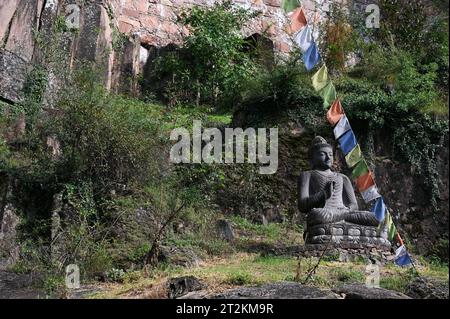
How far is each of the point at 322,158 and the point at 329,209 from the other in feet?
3.38

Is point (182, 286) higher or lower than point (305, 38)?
lower

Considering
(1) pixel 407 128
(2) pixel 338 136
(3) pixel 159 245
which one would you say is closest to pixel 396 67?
(1) pixel 407 128

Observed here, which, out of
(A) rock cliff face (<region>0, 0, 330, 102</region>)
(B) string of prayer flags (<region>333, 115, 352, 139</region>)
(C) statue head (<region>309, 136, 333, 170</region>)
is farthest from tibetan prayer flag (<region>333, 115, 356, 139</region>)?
(A) rock cliff face (<region>0, 0, 330, 102</region>)

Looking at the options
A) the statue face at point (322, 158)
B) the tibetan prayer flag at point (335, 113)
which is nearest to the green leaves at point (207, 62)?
the statue face at point (322, 158)

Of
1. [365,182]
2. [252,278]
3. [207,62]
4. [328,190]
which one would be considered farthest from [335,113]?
[207,62]

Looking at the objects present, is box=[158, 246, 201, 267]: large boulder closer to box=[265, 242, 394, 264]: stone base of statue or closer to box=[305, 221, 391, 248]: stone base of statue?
box=[265, 242, 394, 264]: stone base of statue

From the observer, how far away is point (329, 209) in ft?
36.3

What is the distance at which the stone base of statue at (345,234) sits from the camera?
35.2 feet

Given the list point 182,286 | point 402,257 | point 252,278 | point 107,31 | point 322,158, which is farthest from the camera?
point 107,31

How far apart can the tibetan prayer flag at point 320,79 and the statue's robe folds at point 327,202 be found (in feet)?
4.05

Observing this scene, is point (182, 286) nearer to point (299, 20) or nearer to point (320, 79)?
point (320, 79)

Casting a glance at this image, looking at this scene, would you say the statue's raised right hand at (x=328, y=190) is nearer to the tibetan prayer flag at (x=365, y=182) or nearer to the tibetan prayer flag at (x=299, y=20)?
the tibetan prayer flag at (x=365, y=182)

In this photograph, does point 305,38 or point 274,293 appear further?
point 305,38
